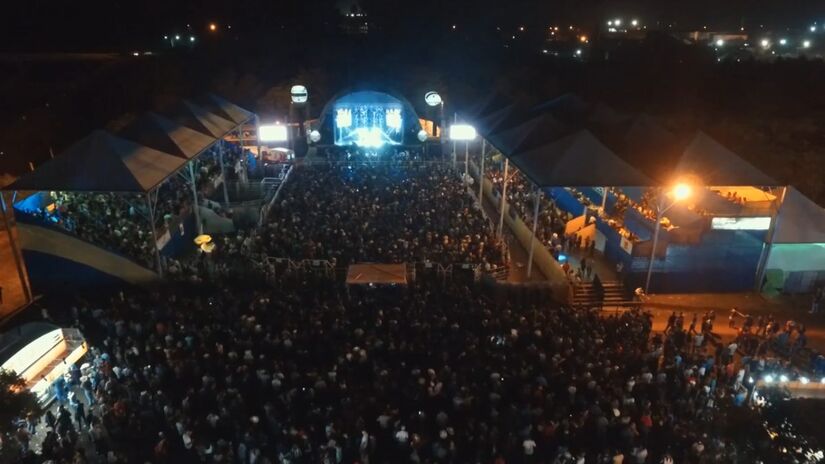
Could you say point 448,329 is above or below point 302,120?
below

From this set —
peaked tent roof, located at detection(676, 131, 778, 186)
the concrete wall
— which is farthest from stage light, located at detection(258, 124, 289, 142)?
peaked tent roof, located at detection(676, 131, 778, 186)

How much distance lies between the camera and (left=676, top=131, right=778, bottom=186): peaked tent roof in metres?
16.7

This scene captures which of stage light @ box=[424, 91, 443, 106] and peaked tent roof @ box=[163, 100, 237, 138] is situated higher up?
stage light @ box=[424, 91, 443, 106]

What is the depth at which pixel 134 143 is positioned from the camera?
18.0 meters

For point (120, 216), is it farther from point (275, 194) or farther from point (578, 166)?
point (578, 166)

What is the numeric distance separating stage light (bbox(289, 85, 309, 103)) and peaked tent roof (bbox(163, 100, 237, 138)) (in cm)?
1245

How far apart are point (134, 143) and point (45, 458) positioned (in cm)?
1142

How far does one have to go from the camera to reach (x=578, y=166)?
17.2m

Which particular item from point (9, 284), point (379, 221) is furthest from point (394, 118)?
point (9, 284)

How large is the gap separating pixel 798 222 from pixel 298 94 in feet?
95.4

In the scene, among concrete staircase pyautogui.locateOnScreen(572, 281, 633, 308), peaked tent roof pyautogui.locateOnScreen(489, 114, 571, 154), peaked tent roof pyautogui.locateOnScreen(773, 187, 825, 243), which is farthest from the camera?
peaked tent roof pyautogui.locateOnScreen(489, 114, 571, 154)

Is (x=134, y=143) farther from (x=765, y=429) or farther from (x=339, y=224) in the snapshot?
(x=765, y=429)

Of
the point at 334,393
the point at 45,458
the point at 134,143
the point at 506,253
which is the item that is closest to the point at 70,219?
the point at 134,143

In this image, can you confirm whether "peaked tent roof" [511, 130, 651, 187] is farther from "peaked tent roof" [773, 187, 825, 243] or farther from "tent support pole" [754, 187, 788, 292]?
"peaked tent roof" [773, 187, 825, 243]
